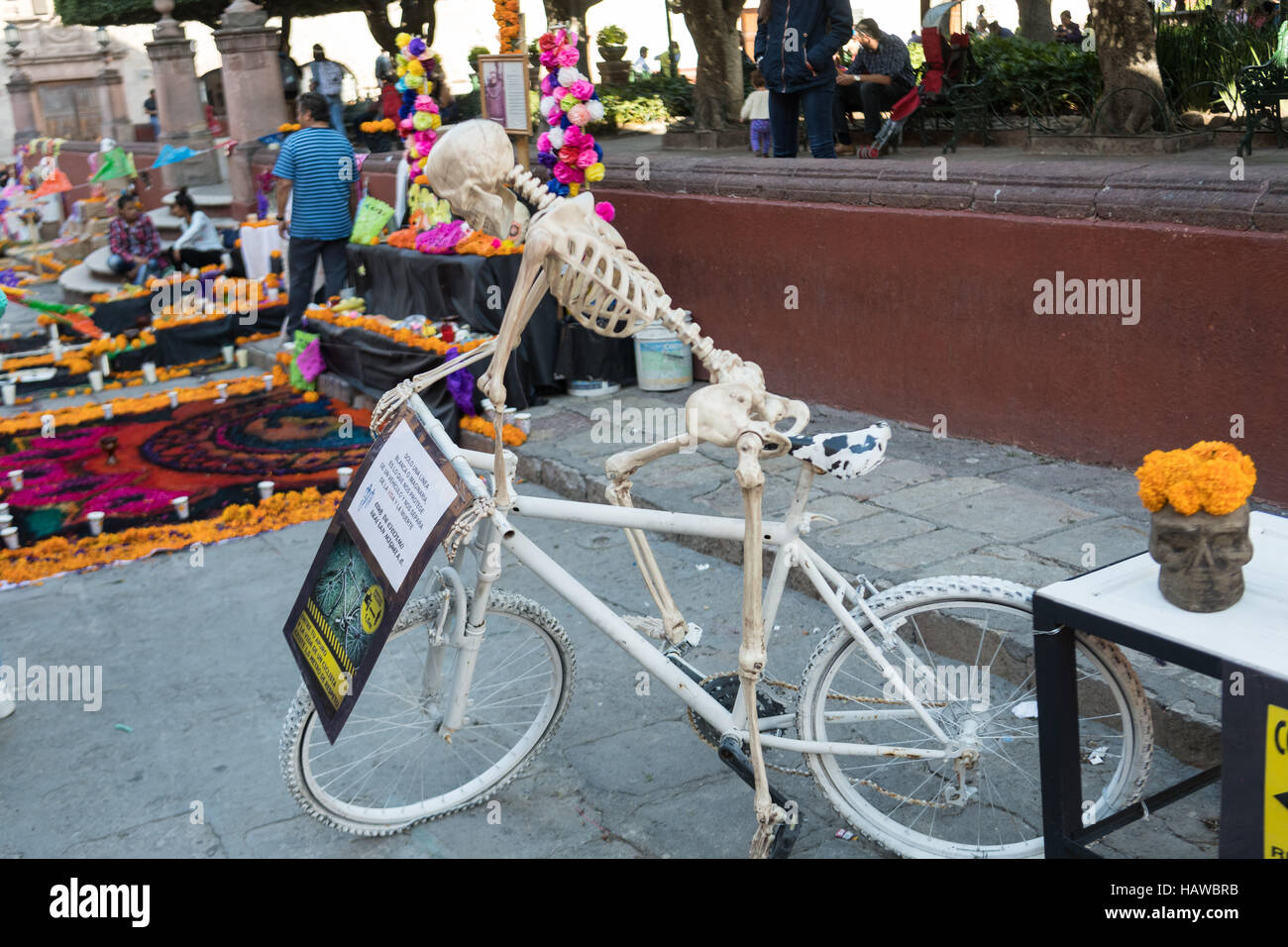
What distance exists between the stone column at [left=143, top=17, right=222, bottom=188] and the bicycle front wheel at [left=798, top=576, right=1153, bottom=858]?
58.3ft

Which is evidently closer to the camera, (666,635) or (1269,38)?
(666,635)

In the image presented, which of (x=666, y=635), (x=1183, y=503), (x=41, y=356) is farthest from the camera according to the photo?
(x=41, y=356)

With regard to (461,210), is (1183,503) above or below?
below

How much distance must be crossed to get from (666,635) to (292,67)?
20.3m

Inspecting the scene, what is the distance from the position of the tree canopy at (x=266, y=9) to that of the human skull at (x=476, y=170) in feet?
81.5

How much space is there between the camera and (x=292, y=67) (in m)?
21.3

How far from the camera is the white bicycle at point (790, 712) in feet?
10.1

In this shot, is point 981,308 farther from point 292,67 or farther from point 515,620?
point 292,67

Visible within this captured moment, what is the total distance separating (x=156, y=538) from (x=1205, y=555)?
5.48 metres

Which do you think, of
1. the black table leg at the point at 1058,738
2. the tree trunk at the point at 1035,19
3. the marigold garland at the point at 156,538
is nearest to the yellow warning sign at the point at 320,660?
the black table leg at the point at 1058,738

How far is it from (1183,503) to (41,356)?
36.6 feet
